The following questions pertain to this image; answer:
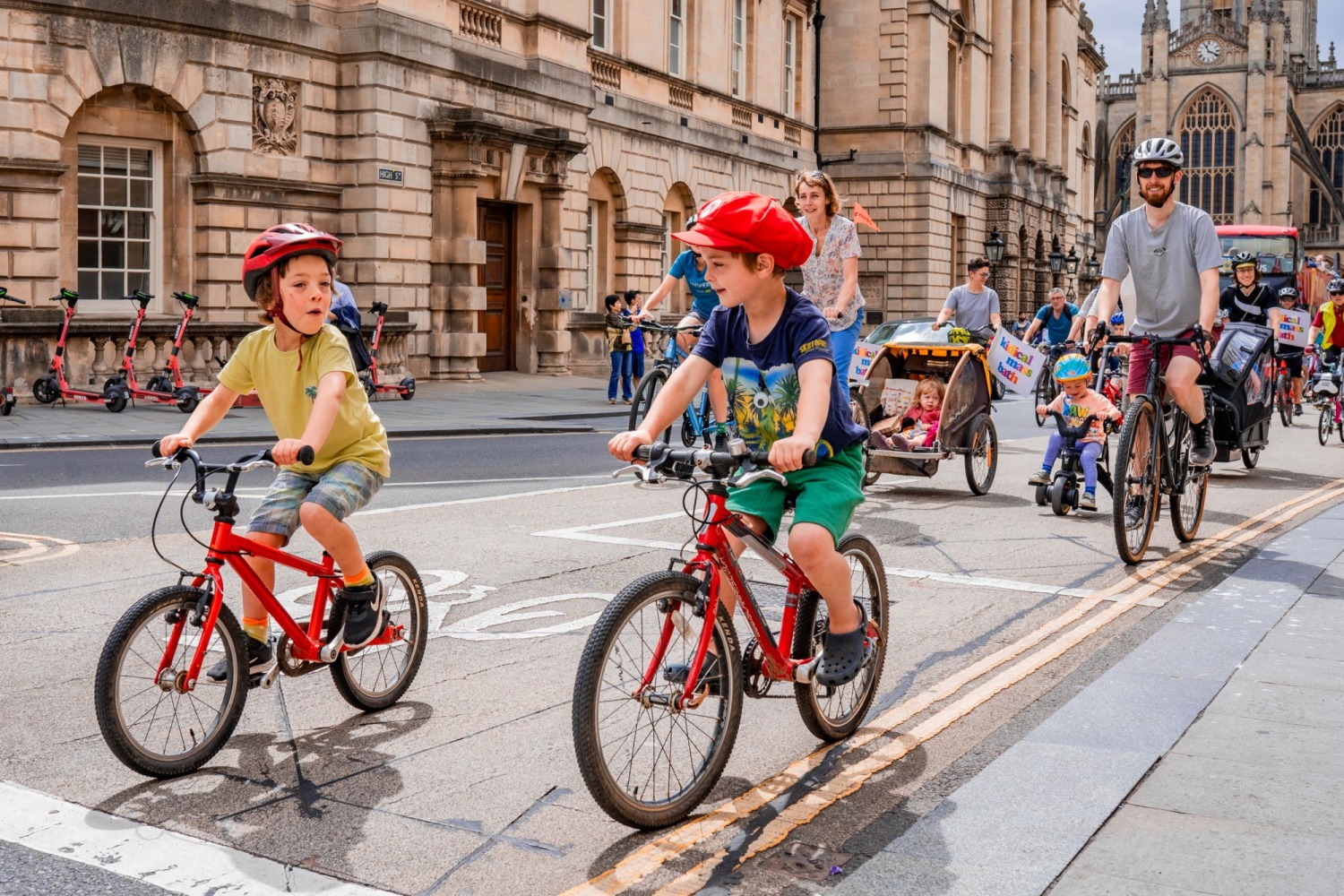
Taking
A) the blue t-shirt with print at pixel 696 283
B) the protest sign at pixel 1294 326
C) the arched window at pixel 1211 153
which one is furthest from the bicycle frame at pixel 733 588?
the arched window at pixel 1211 153

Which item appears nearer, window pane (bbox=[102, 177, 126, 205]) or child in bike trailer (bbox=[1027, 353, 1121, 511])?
child in bike trailer (bbox=[1027, 353, 1121, 511])

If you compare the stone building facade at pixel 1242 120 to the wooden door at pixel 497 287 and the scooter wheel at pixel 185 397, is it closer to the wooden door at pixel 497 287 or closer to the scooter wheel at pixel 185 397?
the wooden door at pixel 497 287

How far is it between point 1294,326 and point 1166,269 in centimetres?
1248

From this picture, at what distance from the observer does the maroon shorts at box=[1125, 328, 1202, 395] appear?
27.0 ft

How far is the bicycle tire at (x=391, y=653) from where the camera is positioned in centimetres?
485

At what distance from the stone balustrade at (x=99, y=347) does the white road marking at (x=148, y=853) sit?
15.5 m

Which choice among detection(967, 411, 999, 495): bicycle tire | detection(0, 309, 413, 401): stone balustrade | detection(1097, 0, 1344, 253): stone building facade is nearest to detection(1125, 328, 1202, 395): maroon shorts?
detection(967, 411, 999, 495): bicycle tire

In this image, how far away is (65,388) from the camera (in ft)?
58.5

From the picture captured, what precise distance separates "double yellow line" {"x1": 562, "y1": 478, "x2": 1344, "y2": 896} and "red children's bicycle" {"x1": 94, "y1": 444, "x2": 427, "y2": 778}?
139 cm

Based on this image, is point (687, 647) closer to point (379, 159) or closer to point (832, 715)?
point (832, 715)

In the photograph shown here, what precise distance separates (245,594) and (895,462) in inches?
280

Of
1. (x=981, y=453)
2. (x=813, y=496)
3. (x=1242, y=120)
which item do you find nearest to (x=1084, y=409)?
(x=981, y=453)

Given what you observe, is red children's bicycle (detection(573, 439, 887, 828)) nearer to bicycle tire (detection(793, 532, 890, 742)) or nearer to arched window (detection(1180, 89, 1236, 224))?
bicycle tire (detection(793, 532, 890, 742))

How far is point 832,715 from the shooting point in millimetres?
4629
